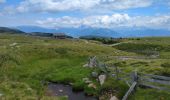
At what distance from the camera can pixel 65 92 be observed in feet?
137

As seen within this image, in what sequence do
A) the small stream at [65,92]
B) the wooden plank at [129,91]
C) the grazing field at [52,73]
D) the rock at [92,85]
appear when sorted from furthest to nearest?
the rock at [92,85] → the small stream at [65,92] → the grazing field at [52,73] → the wooden plank at [129,91]

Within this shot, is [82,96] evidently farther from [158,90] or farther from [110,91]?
[158,90]

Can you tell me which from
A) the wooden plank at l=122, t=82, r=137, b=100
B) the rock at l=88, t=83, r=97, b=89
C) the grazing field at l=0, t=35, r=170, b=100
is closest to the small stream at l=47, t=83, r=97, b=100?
the grazing field at l=0, t=35, r=170, b=100

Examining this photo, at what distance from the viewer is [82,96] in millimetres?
39000

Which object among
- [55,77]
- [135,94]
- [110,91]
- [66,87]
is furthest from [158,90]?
[55,77]

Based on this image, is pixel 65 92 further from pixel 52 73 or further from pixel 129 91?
pixel 52 73

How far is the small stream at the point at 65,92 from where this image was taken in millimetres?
38422

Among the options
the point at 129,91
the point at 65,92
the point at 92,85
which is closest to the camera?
the point at 129,91

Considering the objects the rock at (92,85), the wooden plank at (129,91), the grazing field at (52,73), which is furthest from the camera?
the rock at (92,85)

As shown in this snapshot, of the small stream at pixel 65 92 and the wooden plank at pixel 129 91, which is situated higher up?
the wooden plank at pixel 129 91

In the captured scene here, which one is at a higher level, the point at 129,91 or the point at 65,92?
the point at 129,91

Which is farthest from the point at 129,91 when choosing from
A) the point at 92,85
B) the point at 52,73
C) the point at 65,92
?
the point at 52,73

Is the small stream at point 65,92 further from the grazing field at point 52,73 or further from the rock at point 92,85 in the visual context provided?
the rock at point 92,85

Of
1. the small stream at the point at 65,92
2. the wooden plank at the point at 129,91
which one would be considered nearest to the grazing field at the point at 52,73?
the wooden plank at the point at 129,91
